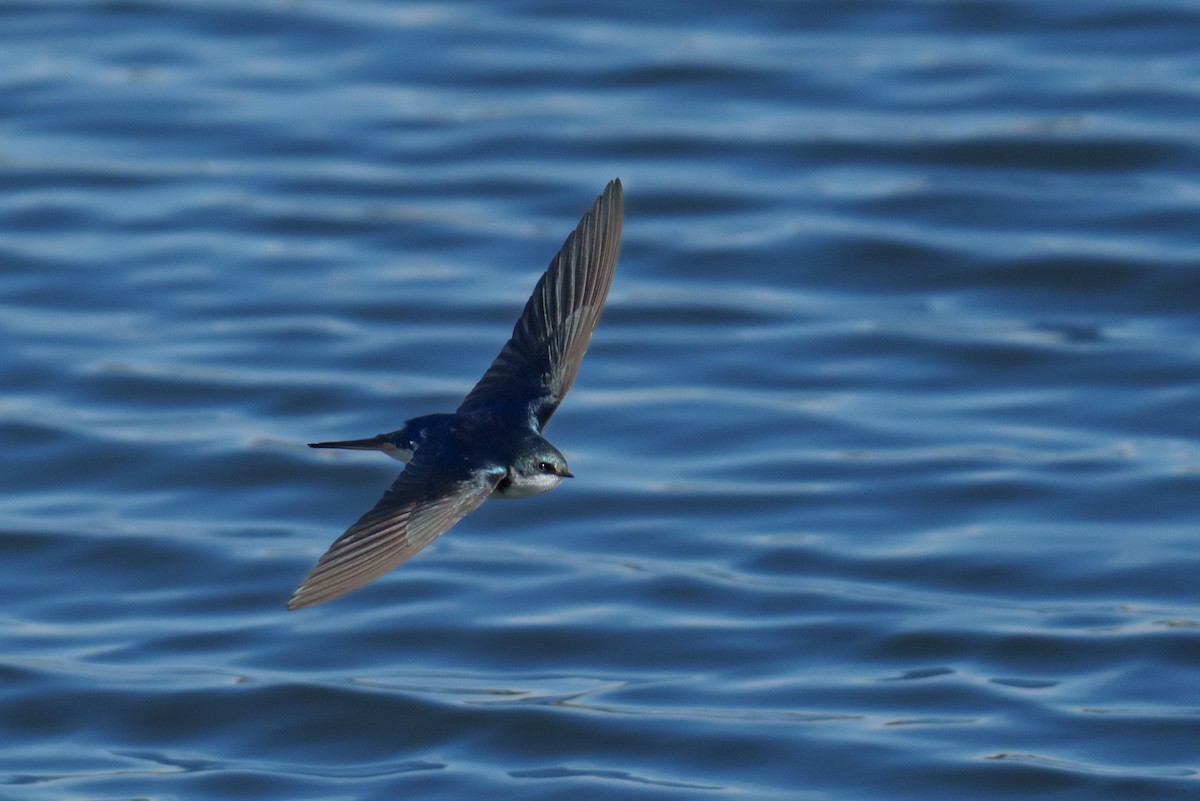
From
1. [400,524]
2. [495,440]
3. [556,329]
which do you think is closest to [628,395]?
[556,329]

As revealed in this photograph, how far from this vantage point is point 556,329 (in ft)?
17.5

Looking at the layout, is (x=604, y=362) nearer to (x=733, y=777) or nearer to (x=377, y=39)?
(x=733, y=777)

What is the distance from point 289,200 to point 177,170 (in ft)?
2.62

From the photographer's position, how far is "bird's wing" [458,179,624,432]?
16.8 ft

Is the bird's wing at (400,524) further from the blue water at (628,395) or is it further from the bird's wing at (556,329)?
the blue water at (628,395)

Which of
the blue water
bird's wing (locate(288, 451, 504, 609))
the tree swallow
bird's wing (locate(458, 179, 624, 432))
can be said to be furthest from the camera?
the blue water

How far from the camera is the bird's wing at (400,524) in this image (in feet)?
13.0

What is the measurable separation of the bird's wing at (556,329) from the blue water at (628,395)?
4.51 feet

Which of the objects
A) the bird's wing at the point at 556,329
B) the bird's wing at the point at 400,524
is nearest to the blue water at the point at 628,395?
the bird's wing at the point at 556,329

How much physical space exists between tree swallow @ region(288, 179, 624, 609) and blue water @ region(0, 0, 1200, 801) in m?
1.39

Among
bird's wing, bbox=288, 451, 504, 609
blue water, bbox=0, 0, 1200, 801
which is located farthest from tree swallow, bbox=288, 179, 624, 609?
blue water, bbox=0, 0, 1200, 801

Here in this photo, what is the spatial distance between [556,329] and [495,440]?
25.4 inches

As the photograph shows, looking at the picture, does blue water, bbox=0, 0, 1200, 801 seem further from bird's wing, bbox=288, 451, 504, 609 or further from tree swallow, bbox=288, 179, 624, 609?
bird's wing, bbox=288, 451, 504, 609

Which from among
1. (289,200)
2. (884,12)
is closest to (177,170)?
(289,200)
